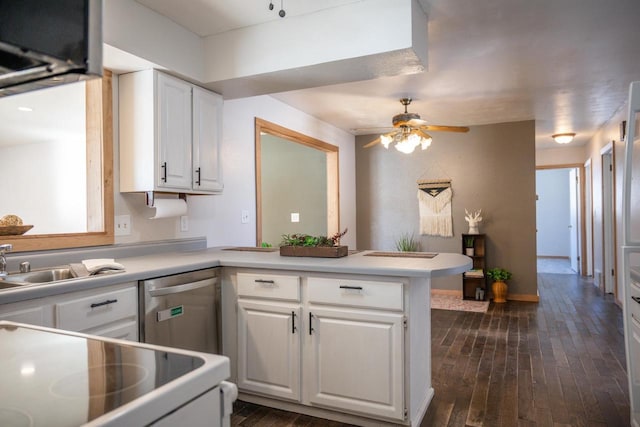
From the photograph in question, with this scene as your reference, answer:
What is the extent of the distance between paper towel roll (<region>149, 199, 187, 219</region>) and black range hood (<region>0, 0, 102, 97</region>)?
2053mm

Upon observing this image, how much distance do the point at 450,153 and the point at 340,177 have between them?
1541mm

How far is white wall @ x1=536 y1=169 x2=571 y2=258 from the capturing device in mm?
10406

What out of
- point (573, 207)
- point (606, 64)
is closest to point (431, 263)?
point (606, 64)

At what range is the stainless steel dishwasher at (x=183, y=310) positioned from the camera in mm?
2148

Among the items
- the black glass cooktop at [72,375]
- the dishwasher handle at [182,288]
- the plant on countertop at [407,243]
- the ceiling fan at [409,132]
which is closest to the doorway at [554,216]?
the plant on countertop at [407,243]

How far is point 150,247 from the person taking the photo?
291 cm

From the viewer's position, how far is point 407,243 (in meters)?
6.22

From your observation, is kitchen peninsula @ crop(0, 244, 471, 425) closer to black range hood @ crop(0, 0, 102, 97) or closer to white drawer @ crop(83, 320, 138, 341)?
white drawer @ crop(83, 320, 138, 341)

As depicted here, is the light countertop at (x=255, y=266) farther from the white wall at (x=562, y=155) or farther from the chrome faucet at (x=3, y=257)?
the white wall at (x=562, y=155)

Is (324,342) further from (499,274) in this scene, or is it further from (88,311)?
(499,274)

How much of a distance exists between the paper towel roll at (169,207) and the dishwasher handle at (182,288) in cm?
60

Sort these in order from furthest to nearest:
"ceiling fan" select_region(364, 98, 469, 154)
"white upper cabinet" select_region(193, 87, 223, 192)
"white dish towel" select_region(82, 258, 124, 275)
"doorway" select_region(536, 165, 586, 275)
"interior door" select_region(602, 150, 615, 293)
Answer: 1. "doorway" select_region(536, 165, 586, 275)
2. "interior door" select_region(602, 150, 615, 293)
3. "ceiling fan" select_region(364, 98, 469, 154)
4. "white upper cabinet" select_region(193, 87, 223, 192)
5. "white dish towel" select_region(82, 258, 124, 275)

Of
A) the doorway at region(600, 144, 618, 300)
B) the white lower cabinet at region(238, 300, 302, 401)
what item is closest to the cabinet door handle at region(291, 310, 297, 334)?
the white lower cabinet at region(238, 300, 302, 401)

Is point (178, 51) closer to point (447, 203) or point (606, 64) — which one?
point (606, 64)
